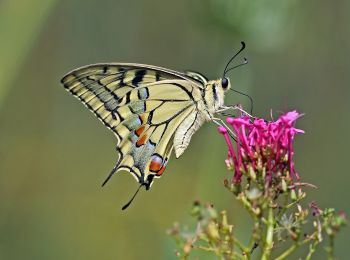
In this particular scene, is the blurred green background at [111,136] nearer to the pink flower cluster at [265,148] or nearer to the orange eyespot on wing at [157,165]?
the orange eyespot on wing at [157,165]

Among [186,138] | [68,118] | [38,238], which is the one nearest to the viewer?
[186,138]

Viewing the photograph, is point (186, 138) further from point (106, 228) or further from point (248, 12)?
point (106, 228)

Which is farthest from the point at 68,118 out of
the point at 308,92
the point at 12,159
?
the point at 308,92

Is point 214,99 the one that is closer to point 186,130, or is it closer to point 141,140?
point 186,130

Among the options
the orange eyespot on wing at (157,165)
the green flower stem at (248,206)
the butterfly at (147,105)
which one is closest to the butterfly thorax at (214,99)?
the butterfly at (147,105)

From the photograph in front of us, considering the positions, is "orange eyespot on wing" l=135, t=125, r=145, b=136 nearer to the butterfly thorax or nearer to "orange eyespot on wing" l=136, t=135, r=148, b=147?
"orange eyespot on wing" l=136, t=135, r=148, b=147

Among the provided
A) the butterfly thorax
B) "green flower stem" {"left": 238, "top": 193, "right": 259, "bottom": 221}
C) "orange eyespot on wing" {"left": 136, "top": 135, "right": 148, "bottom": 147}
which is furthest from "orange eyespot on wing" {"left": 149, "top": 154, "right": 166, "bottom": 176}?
"green flower stem" {"left": 238, "top": 193, "right": 259, "bottom": 221}
